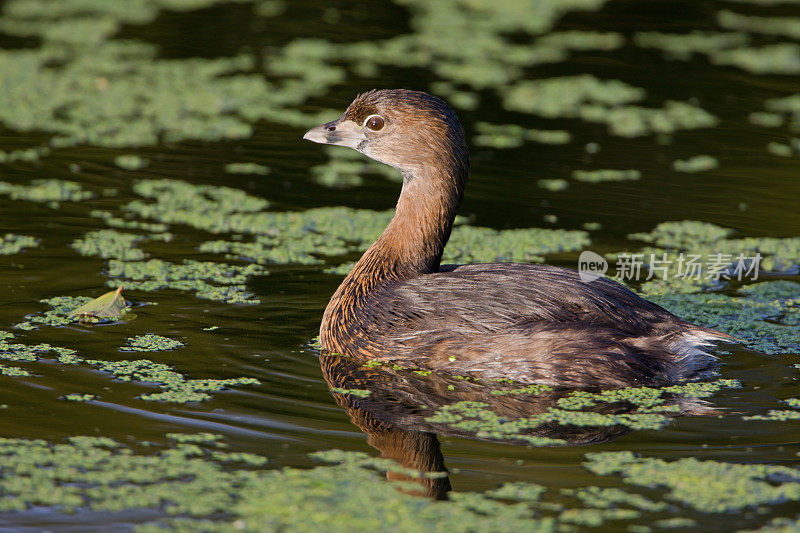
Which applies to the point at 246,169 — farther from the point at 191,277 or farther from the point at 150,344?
the point at 150,344

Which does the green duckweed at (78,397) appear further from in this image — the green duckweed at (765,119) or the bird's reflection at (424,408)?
the green duckweed at (765,119)

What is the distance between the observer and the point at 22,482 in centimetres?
498

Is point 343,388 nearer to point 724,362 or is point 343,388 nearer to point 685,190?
point 724,362

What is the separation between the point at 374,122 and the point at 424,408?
7.20 feet

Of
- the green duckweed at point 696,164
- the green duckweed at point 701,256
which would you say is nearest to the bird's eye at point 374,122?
the green duckweed at point 701,256

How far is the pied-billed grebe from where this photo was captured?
6402 mm

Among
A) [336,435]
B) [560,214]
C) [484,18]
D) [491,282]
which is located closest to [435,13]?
[484,18]

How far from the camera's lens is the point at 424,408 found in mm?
6082

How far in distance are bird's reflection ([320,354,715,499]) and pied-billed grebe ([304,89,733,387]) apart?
0.15 metres

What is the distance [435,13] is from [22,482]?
11275 millimetres

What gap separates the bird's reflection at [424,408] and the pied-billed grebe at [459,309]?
0.48ft

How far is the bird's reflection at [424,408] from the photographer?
553 cm
